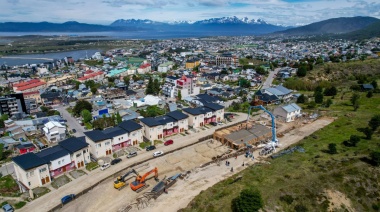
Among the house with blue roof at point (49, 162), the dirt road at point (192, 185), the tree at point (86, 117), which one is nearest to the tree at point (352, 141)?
the dirt road at point (192, 185)

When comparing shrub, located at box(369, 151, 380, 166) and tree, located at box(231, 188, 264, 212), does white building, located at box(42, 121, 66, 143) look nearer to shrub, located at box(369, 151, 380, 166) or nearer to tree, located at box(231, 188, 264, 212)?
tree, located at box(231, 188, 264, 212)

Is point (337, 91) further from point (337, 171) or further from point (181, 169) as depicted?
point (181, 169)

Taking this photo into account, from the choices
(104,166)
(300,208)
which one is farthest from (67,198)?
(300,208)

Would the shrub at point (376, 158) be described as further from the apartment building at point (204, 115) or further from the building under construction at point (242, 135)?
the apartment building at point (204, 115)

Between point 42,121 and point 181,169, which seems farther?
point 42,121

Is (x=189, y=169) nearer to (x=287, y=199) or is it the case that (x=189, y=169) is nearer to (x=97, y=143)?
(x=97, y=143)

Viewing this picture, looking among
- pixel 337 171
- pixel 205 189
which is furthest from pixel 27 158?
pixel 337 171

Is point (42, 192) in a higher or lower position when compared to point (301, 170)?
lower

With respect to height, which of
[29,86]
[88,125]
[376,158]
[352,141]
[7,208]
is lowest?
[7,208]
